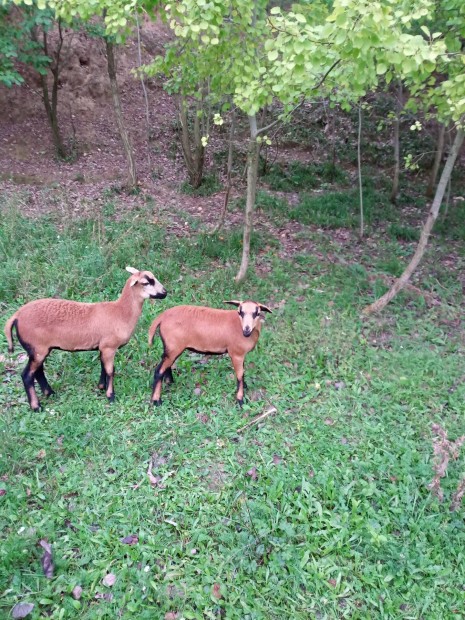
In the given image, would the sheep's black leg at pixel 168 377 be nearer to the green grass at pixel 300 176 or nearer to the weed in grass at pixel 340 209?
the weed in grass at pixel 340 209

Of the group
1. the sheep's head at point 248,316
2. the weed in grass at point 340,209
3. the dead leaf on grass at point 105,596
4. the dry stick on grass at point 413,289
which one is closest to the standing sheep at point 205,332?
the sheep's head at point 248,316

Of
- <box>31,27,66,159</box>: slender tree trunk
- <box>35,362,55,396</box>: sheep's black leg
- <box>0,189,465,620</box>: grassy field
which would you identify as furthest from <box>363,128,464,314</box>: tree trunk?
<box>31,27,66,159</box>: slender tree trunk

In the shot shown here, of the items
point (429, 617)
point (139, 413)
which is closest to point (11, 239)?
point (139, 413)

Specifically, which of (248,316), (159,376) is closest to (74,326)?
(159,376)

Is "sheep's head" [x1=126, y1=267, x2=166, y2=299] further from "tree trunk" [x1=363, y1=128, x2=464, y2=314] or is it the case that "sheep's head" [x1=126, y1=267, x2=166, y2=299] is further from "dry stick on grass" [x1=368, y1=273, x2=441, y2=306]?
"dry stick on grass" [x1=368, y1=273, x2=441, y2=306]

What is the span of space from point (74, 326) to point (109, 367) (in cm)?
58

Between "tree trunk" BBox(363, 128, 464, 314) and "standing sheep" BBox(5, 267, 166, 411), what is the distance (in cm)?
342

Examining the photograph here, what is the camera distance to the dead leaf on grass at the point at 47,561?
3.15 meters

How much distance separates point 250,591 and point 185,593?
45cm

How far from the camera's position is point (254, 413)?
4.73 meters

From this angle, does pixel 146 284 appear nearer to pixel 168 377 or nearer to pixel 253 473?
pixel 168 377

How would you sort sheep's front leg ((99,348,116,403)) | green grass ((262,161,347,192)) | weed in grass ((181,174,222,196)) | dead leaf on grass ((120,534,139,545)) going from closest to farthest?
dead leaf on grass ((120,534,139,545))
sheep's front leg ((99,348,116,403))
weed in grass ((181,174,222,196))
green grass ((262,161,347,192))

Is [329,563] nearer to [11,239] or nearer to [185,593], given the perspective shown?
[185,593]

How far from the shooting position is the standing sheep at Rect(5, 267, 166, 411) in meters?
4.25
